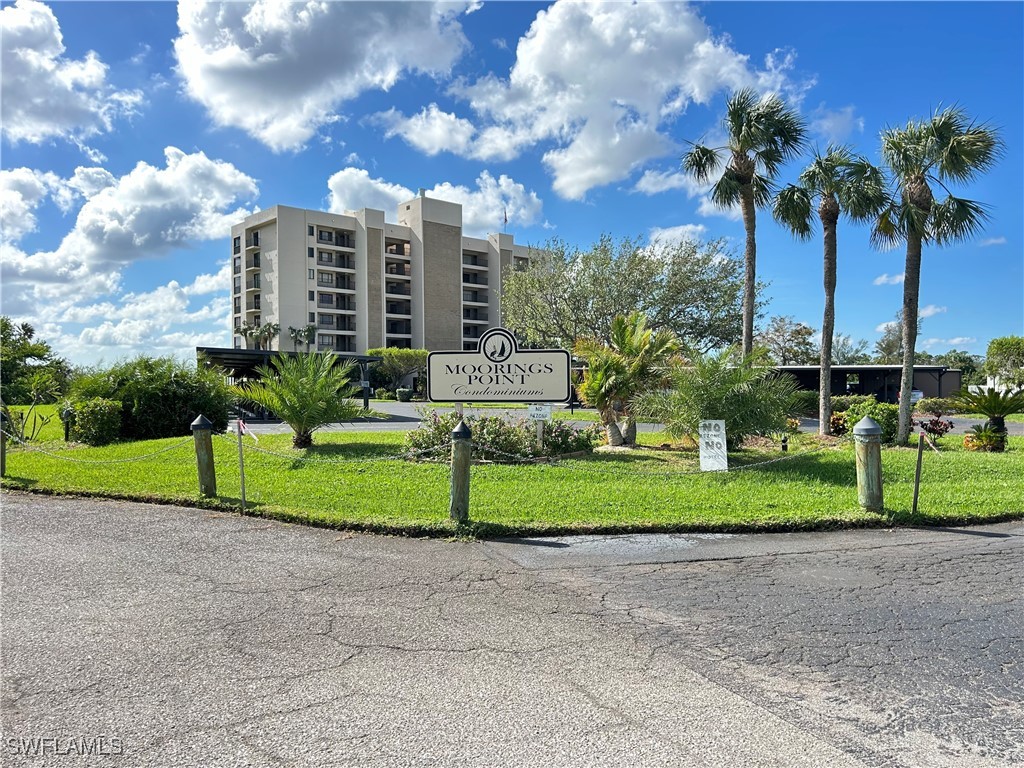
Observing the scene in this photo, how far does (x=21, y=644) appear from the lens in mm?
4145

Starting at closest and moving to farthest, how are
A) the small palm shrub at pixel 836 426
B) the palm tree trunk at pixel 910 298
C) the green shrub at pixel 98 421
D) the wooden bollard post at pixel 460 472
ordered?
the wooden bollard post at pixel 460 472
the green shrub at pixel 98 421
the palm tree trunk at pixel 910 298
the small palm shrub at pixel 836 426

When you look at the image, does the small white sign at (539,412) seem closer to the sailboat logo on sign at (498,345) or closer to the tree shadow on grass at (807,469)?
the sailboat logo on sign at (498,345)

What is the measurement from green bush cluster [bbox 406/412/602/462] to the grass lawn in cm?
60

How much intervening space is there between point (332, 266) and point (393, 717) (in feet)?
255

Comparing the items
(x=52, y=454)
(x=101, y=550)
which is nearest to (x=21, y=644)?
(x=101, y=550)

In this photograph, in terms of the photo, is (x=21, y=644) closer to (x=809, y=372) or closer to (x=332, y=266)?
(x=809, y=372)

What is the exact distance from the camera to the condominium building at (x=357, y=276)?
73.8 meters

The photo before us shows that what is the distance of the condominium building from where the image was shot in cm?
7381

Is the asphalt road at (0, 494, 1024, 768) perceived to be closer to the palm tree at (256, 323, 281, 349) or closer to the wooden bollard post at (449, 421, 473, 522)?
the wooden bollard post at (449, 421, 473, 522)

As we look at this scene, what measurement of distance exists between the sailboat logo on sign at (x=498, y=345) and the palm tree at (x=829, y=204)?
11.0m

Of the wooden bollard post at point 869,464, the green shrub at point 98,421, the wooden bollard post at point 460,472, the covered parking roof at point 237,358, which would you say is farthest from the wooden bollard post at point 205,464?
the covered parking roof at point 237,358

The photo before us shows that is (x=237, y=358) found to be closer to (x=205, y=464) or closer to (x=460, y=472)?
(x=205, y=464)

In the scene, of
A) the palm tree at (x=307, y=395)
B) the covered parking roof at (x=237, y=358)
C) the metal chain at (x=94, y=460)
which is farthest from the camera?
the covered parking roof at (x=237, y=358)

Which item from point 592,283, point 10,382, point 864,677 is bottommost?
point 864,677
